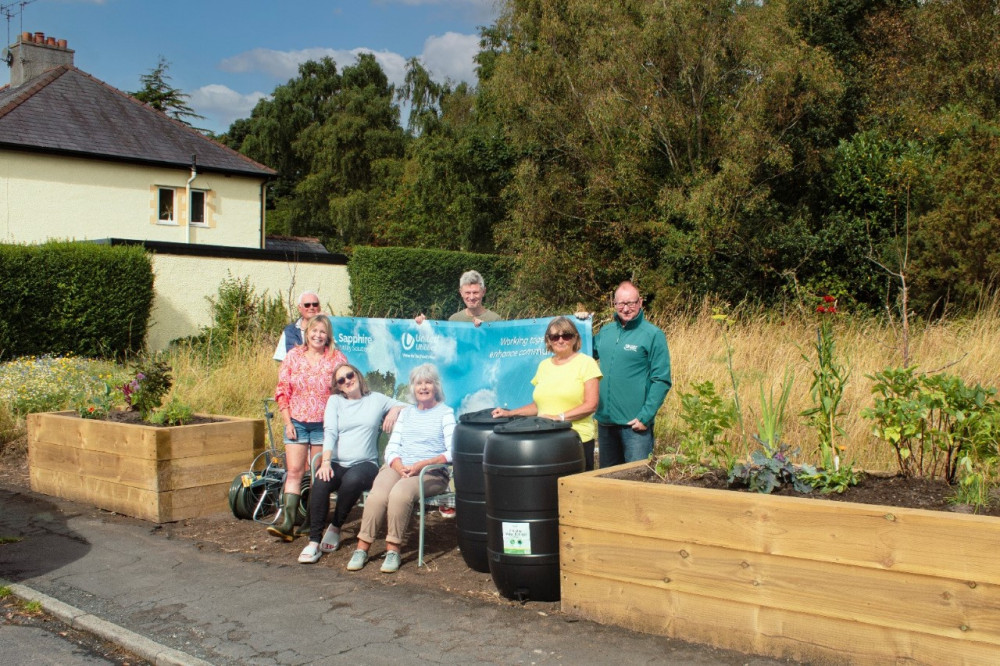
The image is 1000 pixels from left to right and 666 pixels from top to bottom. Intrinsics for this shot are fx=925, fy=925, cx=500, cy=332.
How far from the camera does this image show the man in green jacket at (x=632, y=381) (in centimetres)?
615

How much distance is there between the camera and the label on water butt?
16.7 ft

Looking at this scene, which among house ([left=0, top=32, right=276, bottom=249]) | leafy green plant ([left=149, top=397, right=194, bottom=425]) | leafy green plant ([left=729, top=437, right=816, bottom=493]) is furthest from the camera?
house ([left=0, top=32, right=276, bottom=249])

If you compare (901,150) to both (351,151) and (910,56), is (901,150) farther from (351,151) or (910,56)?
(351,151)

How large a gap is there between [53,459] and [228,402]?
2986mm

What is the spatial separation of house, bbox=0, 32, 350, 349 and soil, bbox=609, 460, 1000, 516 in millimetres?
16851

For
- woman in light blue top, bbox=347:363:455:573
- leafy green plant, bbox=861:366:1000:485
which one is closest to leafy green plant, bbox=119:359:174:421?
woman in light blue top, bbox=347:363:455:573

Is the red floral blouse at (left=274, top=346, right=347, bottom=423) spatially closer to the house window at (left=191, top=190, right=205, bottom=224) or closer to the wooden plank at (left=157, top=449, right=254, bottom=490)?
the wooden plank at (left=157, top=449, right=254, bottom=490)

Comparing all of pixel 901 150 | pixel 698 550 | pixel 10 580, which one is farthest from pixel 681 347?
pixel 901 150

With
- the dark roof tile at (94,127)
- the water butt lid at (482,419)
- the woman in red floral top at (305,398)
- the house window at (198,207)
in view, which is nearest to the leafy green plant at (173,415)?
the woman in red floral top at (305,398)

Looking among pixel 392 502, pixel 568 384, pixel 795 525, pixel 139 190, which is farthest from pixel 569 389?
pixel 139 190

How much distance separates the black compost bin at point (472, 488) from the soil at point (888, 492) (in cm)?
103

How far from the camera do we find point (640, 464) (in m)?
5.32

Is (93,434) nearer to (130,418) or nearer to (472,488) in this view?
(130,418)

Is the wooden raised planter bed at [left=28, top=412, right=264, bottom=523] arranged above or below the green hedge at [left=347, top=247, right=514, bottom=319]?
below
